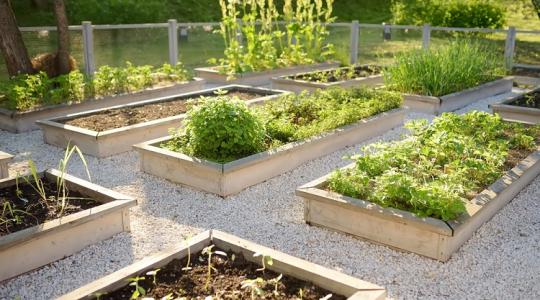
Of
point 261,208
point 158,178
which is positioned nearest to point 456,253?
point 261,208

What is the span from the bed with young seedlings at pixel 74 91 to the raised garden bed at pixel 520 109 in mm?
4899

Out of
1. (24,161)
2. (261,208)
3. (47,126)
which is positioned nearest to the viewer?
(261,208)

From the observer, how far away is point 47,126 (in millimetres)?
6992

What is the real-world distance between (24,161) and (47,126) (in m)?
0.68

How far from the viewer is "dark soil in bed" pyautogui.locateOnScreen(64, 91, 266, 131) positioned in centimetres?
705

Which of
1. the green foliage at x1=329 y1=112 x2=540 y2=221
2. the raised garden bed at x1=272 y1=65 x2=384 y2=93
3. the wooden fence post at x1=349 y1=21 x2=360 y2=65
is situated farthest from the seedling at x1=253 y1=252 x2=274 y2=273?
the wooden fence post at x1=349 y1=21 x2=360 y2=65

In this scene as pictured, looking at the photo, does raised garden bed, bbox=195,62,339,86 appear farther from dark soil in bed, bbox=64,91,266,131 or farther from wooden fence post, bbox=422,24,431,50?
wooden fence post, bbox=422,24,431,50

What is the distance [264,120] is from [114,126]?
1881 mm

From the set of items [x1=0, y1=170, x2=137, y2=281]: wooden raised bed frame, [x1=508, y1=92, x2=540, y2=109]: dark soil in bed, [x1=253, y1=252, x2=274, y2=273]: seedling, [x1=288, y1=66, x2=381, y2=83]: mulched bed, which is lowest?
[x1=0, y1=170, x2=137, y2=281]: wooden raised bed frame

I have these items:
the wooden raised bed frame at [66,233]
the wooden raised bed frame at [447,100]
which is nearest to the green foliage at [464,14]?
the wooden raised bed frame at [447,100]

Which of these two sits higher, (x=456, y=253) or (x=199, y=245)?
(x=199, y=245)

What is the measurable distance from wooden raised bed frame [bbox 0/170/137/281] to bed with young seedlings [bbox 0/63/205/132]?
10.1 feet

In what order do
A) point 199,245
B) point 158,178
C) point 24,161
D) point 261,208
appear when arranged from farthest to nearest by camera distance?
1. point 24,161
2. point 158,178
3. point 261,208
4. point 199,245

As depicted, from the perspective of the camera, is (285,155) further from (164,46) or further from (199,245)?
(164,46)
